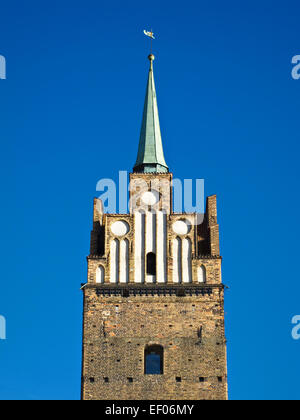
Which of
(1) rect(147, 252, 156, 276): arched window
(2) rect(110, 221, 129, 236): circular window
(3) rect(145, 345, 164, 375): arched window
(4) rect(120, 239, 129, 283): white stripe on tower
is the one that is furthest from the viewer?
(2) rect(110, 221, 129, 236): circular window

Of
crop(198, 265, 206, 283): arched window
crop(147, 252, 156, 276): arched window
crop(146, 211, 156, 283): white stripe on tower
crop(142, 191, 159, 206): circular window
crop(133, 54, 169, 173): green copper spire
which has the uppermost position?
crop(133, 54, 169, 173): green copper spire

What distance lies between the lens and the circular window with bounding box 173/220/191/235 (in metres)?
38.6

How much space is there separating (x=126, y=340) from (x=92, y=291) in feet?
6.97

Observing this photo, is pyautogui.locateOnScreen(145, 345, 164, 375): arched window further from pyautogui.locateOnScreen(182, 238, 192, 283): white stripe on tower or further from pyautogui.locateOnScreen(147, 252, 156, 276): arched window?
pyautogui.locateOnScreen(147, 252, 156, 276): arched window

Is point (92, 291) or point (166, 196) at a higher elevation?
point (166, 196)

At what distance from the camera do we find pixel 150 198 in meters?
39.4

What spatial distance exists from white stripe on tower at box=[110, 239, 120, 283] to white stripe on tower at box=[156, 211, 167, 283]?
1.40 meters

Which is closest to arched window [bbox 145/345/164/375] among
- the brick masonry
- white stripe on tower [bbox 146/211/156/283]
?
the brick masonry

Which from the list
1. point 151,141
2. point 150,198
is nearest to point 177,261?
point 150,198

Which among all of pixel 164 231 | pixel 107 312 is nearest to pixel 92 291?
pixel 107 312

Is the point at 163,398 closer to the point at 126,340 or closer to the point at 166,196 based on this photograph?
the point at 126,340

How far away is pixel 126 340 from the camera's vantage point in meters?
36.5

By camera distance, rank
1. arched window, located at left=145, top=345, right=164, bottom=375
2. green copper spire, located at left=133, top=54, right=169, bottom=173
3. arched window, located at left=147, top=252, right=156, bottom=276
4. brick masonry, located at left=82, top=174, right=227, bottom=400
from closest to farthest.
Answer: brick masonry, located at left=82, top=174, right=227, bottom=400, arched window, located at left=145, top=345, right=164, bottom=375, arched window, located at left=147, top=252, right=156, bottom=276, green copper spire, located at left=133, top=54, right=169, bottom=173

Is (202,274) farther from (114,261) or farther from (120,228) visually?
(120,228)
